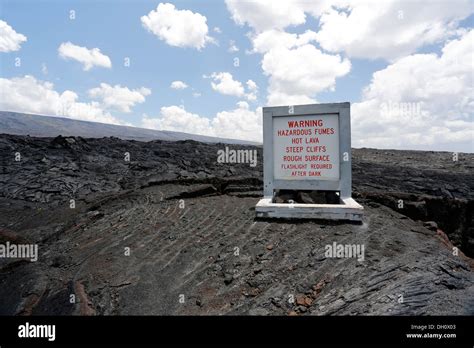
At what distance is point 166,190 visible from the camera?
351 inches

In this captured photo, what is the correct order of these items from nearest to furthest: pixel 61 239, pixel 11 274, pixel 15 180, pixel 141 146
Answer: pixel 11 274
pixel 61 239
pixel 15 180
pixel 141 146

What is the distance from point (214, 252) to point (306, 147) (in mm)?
3213

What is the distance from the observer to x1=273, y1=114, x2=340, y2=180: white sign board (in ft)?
21.6

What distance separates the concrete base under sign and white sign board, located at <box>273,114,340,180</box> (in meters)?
0.88

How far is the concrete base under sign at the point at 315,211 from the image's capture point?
5.68 meters

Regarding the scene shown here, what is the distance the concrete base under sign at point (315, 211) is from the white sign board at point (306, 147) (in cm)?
88

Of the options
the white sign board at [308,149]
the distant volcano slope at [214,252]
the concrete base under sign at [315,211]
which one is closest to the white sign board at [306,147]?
the white sign board at [308,149]

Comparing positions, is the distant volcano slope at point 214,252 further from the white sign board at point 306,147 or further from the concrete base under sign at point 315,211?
the white sign board at point 306,147

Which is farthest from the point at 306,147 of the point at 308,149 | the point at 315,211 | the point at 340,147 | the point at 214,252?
the point at 214,252

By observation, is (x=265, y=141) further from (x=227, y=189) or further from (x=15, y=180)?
(x=15, y=180)

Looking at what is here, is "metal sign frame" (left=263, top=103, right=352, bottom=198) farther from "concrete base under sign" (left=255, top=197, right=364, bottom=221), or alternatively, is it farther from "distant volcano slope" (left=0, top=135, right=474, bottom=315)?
→ "distant volcano slope" (left=0, top=135, right=474, bottom=315)

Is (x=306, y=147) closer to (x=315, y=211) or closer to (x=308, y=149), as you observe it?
(x=308, y=149)
